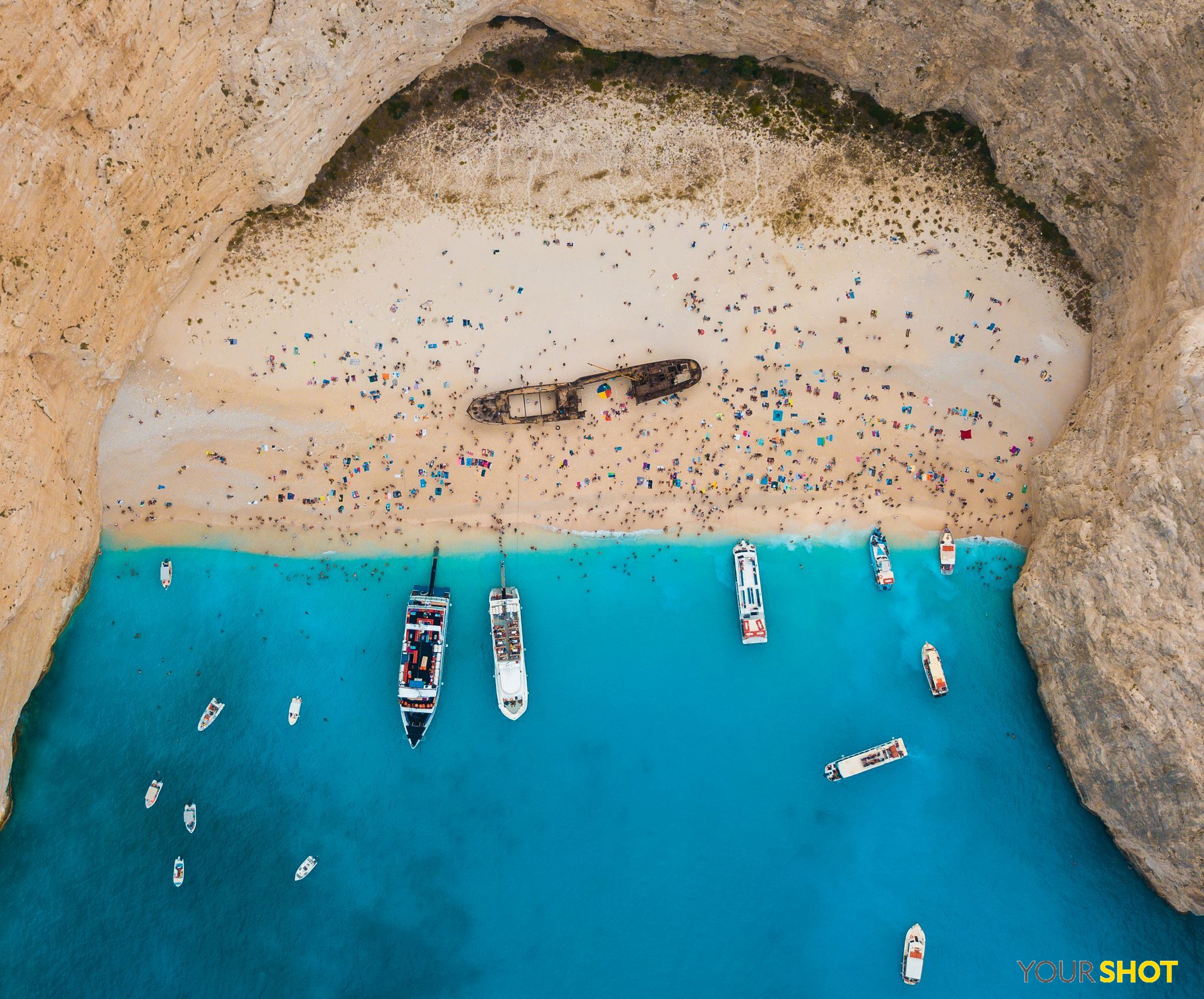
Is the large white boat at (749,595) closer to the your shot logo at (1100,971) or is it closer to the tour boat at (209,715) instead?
the your shot logo at (1100,971)

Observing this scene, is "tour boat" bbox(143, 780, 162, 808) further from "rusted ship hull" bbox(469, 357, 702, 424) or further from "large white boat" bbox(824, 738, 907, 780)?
"large white boat" bbox(824, 738, 907, 780)

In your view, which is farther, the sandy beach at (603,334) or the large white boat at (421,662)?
the sandy beach at (603,334)

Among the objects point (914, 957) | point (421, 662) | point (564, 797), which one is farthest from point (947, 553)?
point (421, 662)

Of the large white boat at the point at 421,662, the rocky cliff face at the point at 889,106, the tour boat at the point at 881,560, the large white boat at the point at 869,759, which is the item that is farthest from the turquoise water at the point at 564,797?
the rocky cliff face at the point at 889,106

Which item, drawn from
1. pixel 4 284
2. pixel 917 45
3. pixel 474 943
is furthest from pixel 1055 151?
pixel 474 943

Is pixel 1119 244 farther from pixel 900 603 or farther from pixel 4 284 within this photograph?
pixel 4 284
